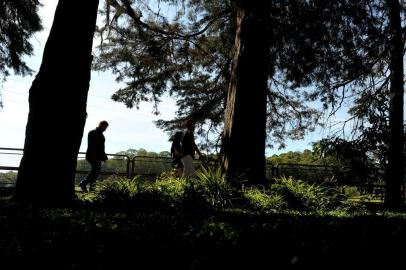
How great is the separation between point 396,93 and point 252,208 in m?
6.16

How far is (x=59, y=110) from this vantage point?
272 inches

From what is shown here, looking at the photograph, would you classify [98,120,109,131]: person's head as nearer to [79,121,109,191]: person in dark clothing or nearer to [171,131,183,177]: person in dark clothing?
[79,121,109,191]: person in dark clothing

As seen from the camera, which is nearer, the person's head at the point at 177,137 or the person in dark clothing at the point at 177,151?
the person in dark clothing at the point at 177,151

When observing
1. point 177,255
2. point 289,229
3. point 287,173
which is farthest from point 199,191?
point 287,173

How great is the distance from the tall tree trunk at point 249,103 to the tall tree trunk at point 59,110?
3.53 metres

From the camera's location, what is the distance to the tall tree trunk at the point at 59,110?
22.2 ft

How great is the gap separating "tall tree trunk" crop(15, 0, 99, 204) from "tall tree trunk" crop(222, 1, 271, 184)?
139 inches

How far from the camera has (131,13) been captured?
11367 millimetres

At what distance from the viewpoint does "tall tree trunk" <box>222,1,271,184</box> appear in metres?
9.42

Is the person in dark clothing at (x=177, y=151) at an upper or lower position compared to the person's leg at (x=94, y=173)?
upper

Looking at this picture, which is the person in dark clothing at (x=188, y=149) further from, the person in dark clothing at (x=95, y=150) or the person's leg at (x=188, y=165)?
the person in dark clothing at (x=95, y=150)

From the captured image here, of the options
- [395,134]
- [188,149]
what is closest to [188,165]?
[188,149]

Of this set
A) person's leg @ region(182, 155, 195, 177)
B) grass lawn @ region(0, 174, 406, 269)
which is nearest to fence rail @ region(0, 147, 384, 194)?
person's leg @ region(182, 155, 195, 177)

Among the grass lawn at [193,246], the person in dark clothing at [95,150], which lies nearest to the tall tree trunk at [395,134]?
the person in dark clothing at [95,150]
